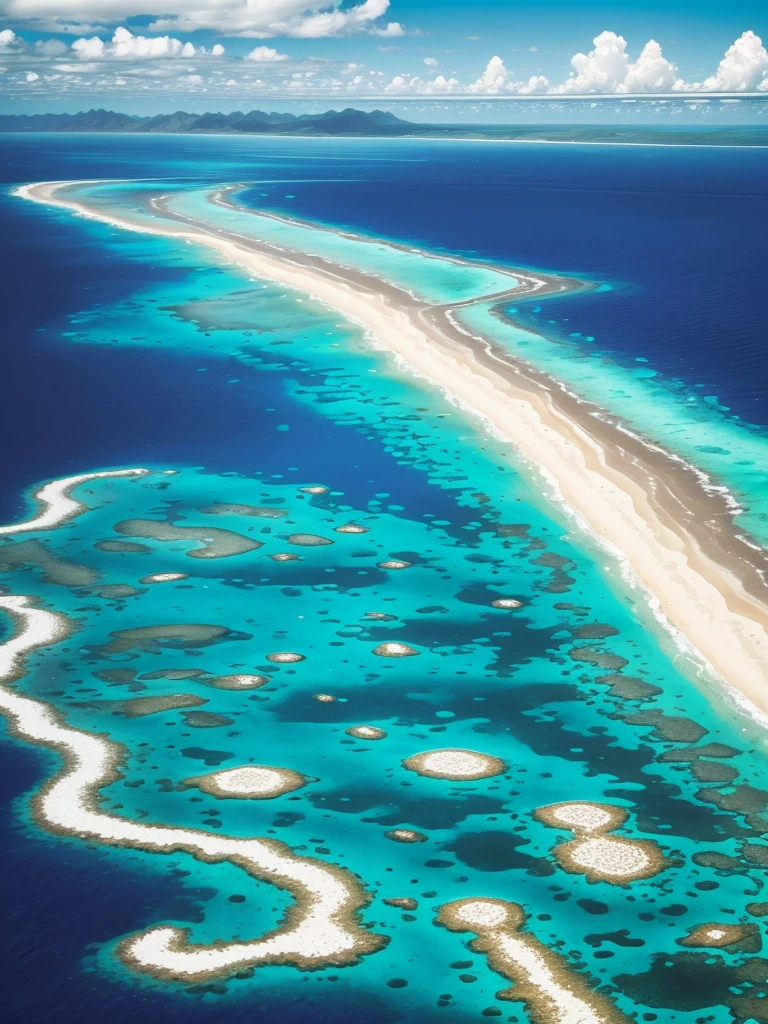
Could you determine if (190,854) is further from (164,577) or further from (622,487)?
(622,487)

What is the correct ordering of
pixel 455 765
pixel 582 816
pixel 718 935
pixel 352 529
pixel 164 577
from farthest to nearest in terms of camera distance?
pixel 352 529
pixel 164 577
pixel 455 765
pixel 582 816
pixel 718 935

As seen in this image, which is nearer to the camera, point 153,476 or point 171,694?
point 171,694

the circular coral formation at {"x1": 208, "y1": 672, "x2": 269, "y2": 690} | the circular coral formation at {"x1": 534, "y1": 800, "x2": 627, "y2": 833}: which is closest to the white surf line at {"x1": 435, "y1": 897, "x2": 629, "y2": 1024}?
the circular coral formation at {"x1": 534, "y1": 800, "x2": 627, "y2": 833}

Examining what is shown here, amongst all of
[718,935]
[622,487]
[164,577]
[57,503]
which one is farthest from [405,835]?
[57,503]

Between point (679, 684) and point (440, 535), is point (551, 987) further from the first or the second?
point (440, 535)

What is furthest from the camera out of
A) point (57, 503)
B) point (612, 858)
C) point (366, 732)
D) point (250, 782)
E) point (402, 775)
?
point (57, 503)

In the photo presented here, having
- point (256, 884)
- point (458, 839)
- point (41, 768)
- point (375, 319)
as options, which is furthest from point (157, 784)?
point (375, 319)
